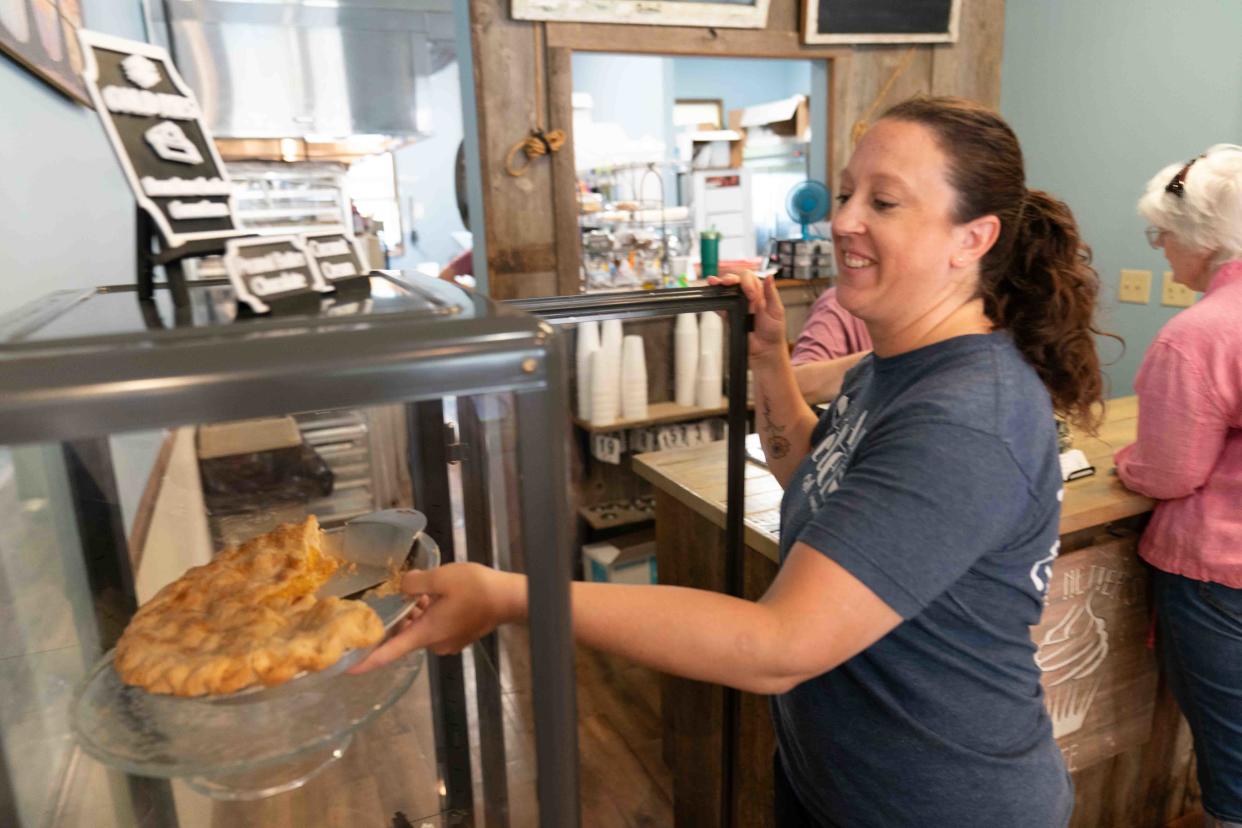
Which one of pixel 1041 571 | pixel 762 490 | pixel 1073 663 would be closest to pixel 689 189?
pixel 762 490

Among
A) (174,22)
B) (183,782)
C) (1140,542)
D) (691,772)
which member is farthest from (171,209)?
(174,22)

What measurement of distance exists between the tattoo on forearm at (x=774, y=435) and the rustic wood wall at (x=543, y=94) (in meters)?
1.67

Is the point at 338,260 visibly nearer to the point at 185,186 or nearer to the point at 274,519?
the point at 185,186

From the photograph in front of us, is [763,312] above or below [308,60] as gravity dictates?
below

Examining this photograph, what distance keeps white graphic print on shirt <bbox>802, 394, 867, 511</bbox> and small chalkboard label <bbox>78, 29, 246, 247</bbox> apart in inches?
28.6

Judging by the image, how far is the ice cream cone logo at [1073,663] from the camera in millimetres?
1759

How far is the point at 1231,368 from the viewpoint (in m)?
1.61

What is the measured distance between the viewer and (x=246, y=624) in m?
0.71

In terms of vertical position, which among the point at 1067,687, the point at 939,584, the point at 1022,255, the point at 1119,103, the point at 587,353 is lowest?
the point at 1067,687

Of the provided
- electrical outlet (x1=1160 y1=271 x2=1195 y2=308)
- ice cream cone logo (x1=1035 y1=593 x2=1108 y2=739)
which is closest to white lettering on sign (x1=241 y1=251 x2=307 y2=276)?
ice cream cone logo (x1=1035 y1=593 x2=1108 y2=739)

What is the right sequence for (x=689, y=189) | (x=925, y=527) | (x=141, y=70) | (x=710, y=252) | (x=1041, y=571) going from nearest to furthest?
1. (x=141, y=70)
2. (x=925, y=527)
3. (x=1041, y=571)
4. (x=710, y=252)
5. (x=689, y=189)

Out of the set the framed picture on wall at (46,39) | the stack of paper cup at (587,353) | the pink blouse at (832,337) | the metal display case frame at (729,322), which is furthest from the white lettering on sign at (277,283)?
the stack of paper cup at (587,353)

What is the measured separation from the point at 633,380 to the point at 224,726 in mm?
2412

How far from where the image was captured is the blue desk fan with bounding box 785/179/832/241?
343 centimetres
